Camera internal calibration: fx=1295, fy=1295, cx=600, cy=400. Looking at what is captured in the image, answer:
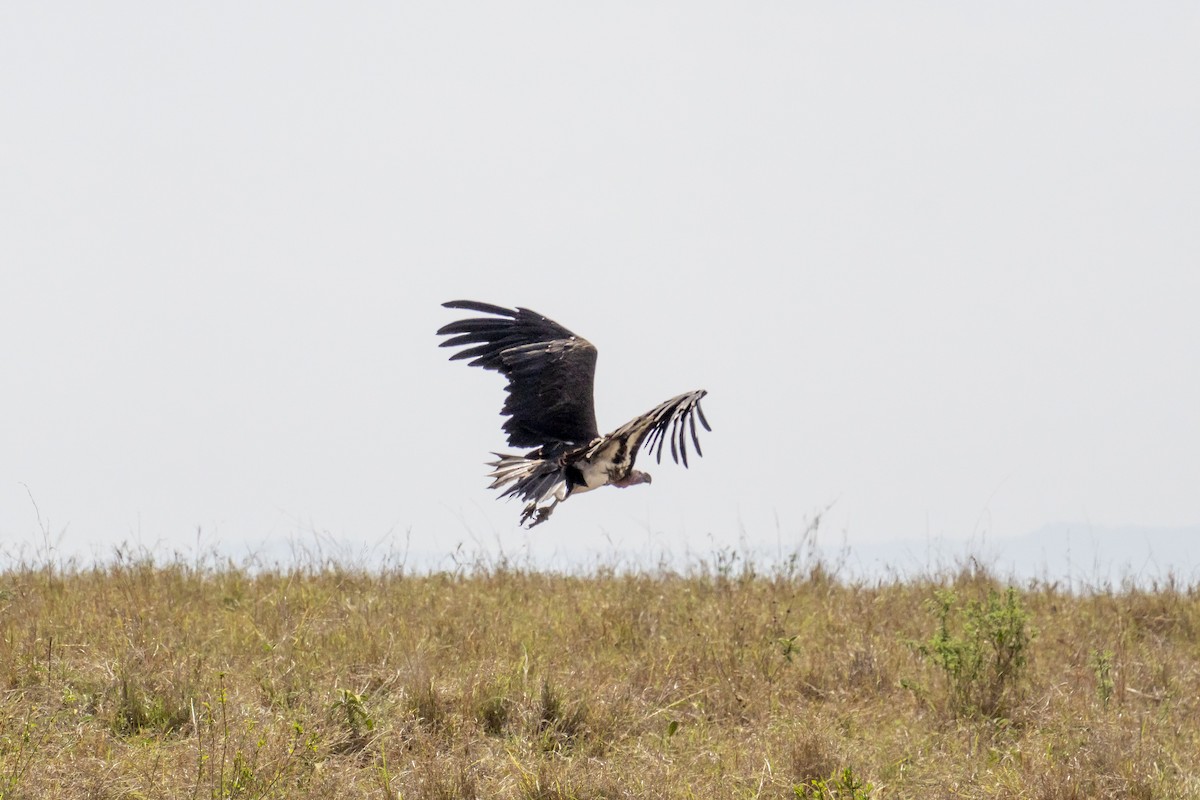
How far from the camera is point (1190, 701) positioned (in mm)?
7758

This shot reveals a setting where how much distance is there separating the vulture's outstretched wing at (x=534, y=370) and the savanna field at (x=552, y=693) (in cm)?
121

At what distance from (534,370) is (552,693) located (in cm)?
257

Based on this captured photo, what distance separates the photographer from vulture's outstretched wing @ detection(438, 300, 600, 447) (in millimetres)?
8344

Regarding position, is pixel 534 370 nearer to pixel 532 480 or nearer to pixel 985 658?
pixel 532 480

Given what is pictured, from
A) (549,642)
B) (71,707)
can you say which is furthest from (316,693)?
(549,642)

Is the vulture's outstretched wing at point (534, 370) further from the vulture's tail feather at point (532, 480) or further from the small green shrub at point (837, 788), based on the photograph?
the small green shrub at point (837, 788)

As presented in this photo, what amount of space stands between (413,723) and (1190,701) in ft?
15.5

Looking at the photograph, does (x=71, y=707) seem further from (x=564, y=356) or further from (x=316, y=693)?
(x=564, y=356)

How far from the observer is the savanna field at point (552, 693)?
5.52 meters

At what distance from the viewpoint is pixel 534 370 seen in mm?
8391

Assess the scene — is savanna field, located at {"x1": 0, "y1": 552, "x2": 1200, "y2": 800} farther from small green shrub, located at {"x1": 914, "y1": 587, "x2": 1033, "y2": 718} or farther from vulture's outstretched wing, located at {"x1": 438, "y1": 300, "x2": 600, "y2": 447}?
vulture's outstretched wing, located at {"x1": 438, "y1": 300, "x2": 600, "y2": 447}

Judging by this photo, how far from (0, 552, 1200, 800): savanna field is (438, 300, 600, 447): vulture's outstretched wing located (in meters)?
1.21

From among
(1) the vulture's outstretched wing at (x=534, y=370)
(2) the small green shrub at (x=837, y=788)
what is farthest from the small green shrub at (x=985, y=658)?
(1) the vulture's outstretched wing at (x=534, y=370)

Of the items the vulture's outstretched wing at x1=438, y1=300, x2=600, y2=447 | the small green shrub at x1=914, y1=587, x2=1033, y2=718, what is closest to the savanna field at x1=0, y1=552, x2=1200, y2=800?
the small green shrub at x1=914, y1=587, x2=1033, y2=718
